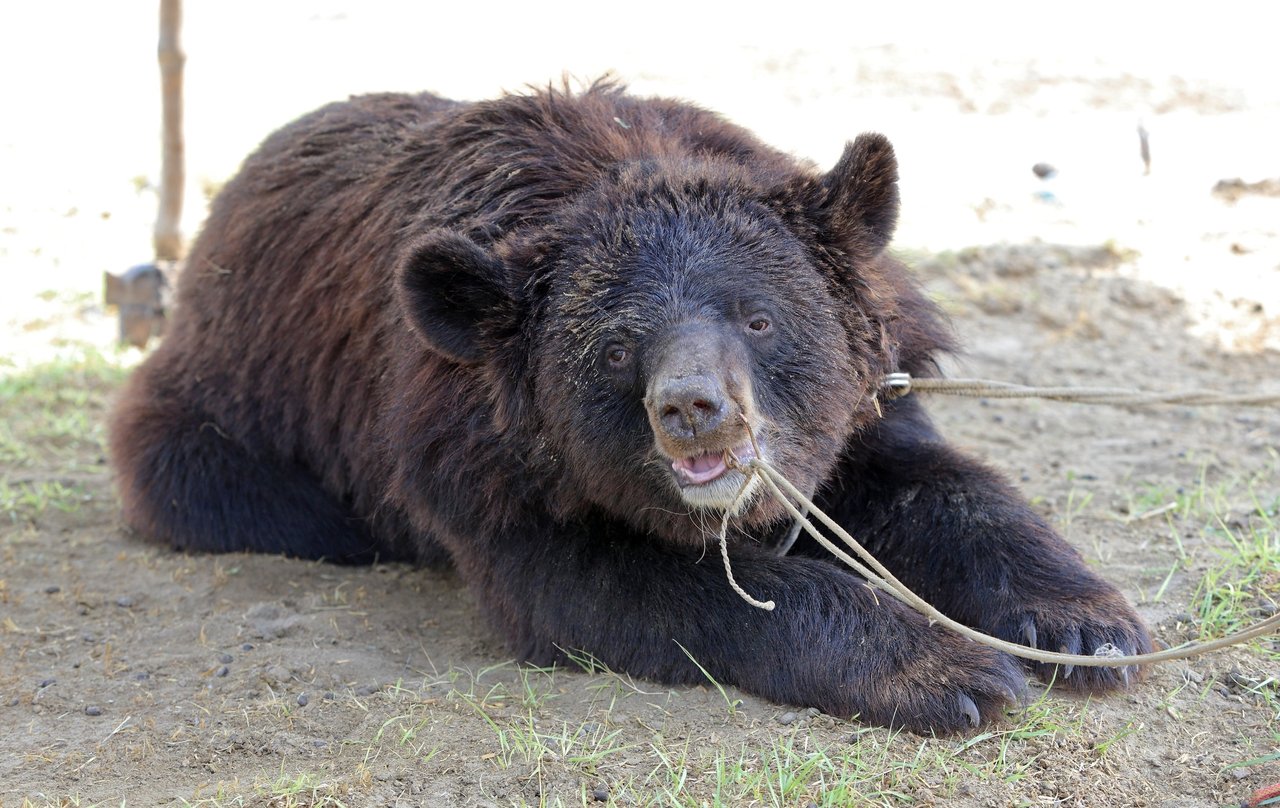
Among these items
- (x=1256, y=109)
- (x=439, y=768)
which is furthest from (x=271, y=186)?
(x=1256, y=109)

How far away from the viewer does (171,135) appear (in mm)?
9203

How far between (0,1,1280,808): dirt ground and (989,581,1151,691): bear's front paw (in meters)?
0.09

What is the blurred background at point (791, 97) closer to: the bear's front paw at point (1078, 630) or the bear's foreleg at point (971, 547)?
the bear's foreleg at point (971, 547)

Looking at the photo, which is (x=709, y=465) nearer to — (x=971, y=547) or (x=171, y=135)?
(x=971, y=547)

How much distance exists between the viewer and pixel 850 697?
387 centimetres

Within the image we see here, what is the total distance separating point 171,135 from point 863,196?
660 cm

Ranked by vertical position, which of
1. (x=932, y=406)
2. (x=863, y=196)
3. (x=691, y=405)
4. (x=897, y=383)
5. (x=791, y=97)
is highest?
(x=791, y=97)

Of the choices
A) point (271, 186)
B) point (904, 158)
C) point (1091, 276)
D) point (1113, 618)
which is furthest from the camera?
point (904, 158)

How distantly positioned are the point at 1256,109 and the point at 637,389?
9.27 m

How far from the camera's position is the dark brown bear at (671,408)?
12.9 feet

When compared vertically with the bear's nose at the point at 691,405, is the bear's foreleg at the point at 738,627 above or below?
below

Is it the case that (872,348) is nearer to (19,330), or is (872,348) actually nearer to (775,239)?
(775,239)

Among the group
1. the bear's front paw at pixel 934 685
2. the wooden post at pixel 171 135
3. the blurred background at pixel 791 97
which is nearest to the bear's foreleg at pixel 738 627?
the bear's front paw at pixel 934 685

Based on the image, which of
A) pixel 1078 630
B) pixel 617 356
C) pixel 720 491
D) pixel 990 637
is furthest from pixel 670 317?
pixel 1078 630
